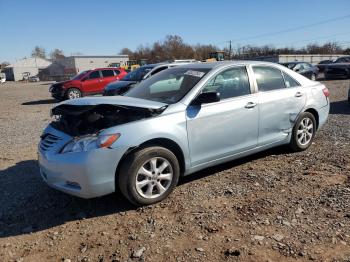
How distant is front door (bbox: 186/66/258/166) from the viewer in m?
4.48

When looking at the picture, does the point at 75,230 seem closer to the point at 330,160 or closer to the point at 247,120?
the point at 247,120

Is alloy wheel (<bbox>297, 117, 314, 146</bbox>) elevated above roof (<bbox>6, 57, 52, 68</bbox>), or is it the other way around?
roof (<bbox>6, 57, 52, 68</bbox>)

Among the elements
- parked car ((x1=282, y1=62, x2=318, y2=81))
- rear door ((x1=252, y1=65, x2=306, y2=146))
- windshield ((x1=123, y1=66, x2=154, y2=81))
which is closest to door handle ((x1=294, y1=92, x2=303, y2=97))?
rear door ((x1=252, y1=65, x2=306, y2=146))

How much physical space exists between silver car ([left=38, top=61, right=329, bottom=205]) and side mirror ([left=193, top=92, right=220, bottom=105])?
0.04ft

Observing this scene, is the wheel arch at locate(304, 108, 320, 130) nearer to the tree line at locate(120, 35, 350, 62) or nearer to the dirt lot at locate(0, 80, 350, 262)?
the dirt lot at locate(0, 80, 350, 262)

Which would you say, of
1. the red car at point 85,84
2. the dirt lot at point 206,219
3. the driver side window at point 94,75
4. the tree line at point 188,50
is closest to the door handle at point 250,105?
the dirt lot at point 206,219

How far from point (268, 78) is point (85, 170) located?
125 inches

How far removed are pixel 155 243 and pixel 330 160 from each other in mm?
3415

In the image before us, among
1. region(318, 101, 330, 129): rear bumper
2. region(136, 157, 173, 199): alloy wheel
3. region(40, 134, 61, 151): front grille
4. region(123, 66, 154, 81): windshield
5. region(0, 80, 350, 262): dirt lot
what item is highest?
region(123, 66, 154, 81): windshield

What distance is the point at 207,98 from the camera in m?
4.43

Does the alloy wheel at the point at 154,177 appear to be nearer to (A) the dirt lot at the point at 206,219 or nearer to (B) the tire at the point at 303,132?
(A) the dirt lot at the point at 206,219

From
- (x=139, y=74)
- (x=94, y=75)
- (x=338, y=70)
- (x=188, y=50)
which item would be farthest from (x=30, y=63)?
(x=139, y=74)

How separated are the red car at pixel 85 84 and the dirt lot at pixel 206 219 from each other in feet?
44.4

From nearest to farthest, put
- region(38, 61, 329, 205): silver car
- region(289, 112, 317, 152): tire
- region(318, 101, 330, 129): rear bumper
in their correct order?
region(38, 61, 329, 205): silver car
region(289, 112, 317, 152): tire
region(318, 101, 330, 129): rear bumper
